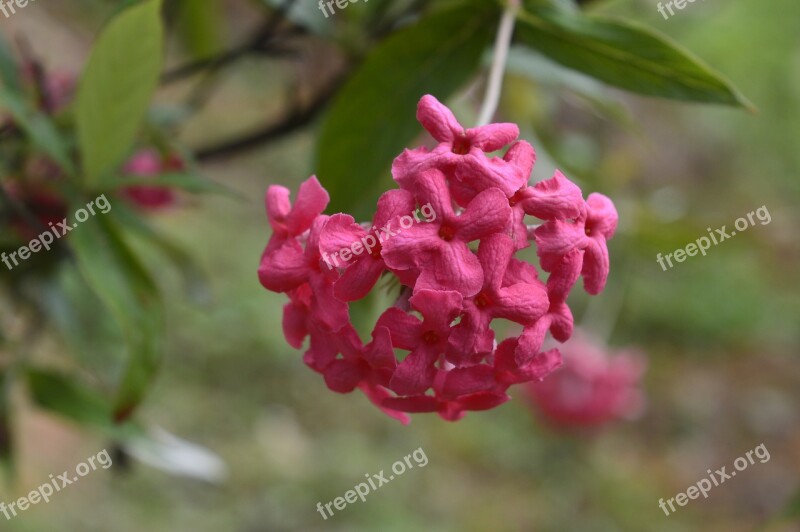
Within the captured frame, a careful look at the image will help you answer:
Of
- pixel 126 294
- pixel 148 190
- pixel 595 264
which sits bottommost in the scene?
pixel 148 190

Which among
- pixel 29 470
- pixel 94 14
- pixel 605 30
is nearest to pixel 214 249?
pixel 29 470

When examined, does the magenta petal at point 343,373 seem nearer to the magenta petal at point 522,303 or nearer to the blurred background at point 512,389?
the magenta petal at point 522,303

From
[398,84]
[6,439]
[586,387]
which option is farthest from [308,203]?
[586,387]
